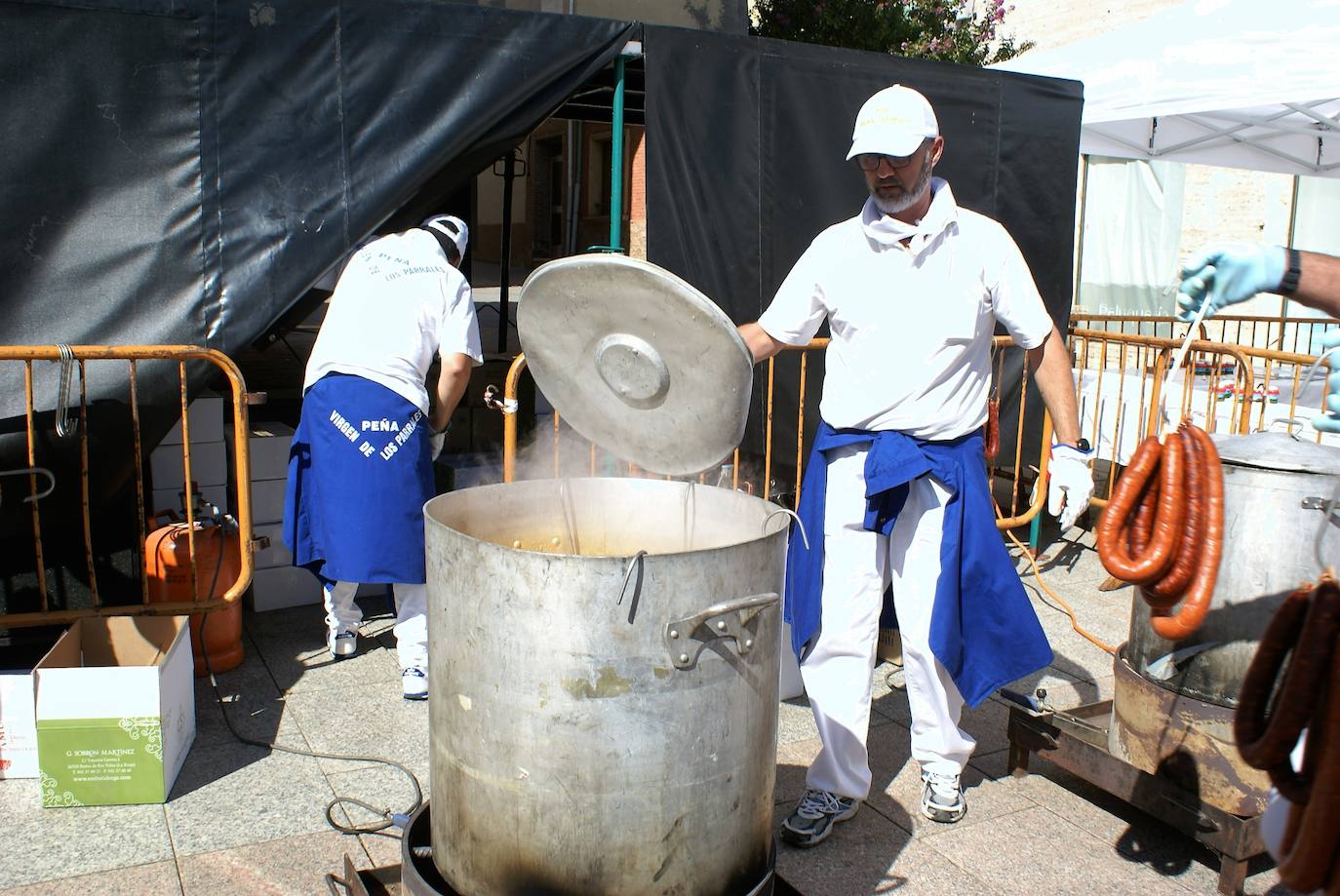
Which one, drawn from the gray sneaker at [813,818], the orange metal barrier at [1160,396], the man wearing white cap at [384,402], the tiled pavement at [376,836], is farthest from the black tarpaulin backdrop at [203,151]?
the orange metal barrier at [1160,396]

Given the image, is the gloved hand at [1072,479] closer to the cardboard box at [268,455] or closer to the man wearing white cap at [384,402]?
the man wearing white cap at [384,402]

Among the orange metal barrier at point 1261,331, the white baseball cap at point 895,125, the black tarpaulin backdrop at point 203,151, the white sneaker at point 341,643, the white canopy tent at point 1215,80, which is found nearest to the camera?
the white baseball cap at point 895,125

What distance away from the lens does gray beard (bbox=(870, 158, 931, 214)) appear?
11.0ft

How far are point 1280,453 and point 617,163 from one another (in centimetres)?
353

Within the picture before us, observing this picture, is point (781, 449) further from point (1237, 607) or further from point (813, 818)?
point (1237, 607)

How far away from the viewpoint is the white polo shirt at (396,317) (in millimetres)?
4480

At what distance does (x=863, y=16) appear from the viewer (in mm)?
13703

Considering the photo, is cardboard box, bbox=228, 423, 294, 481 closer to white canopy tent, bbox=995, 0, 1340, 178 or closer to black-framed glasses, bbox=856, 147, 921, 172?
black-framed glasses, bbox=856, 147, 921, 172

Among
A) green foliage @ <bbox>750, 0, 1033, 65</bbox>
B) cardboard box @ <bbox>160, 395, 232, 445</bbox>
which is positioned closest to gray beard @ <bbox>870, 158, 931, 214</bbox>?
cardboard box @ <bbox>160, 395, 232, 445</bbox>

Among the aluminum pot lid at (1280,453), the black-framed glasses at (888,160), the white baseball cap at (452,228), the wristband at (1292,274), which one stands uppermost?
the black-framed glasses at (888,160)

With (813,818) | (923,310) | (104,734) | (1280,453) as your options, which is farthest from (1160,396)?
(104,734)

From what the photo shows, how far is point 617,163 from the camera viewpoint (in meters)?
5.69

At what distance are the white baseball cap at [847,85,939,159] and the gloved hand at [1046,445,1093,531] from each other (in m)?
1.04

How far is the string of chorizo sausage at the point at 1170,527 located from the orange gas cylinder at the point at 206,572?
11.9 feet
